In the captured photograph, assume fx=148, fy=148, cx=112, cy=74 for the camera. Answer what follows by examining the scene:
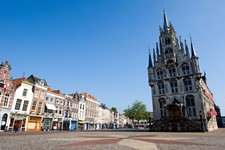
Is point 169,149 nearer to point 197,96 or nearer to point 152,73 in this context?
point 197,96

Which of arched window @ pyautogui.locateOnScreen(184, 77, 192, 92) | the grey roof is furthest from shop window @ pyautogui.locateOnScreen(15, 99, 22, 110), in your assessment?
arched window @ pyautogui.locateOnScreen(184, 77, 192, 92)

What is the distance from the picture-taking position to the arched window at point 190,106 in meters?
32.6

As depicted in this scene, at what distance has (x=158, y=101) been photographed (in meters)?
37.1

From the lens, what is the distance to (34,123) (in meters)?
35.1

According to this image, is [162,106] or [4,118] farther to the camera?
[162,106]

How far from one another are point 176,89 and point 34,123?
3490 centimetres

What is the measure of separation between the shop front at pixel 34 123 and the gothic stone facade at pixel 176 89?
89.4 feet

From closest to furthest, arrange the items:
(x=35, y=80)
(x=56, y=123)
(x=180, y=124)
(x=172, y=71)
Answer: (x=180, y=124) → (x=35, y=80) → (x=172, y=71) → (x=56, y=123)

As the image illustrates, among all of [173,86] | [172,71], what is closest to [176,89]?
[173,86]

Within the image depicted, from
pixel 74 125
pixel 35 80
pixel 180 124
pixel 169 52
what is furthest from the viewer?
pixel 74 125

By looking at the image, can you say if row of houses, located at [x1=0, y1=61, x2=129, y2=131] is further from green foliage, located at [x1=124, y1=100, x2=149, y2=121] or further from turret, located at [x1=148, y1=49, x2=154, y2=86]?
turret, located at [x1=148, y1=49, x2=154, y2=86]

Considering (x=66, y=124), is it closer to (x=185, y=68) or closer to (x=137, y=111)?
(x=137, y=111)

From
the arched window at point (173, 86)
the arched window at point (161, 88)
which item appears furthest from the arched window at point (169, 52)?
the arched window at point (161, 88)

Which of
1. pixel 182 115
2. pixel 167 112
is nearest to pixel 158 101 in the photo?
pixel 167 112
